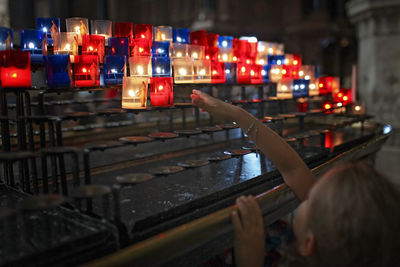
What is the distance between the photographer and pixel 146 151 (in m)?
3.50

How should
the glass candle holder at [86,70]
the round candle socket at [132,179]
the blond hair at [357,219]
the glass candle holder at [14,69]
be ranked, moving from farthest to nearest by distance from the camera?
the glass candle holder at [86,70] < the glass candle holder at [14,69] < the round candle socket at [132,179] < the blond hair at [357,219]

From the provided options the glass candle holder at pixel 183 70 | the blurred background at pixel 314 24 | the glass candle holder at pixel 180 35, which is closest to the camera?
the glass candle holder at pixel 183 70

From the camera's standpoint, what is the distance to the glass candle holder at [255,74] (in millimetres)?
3389

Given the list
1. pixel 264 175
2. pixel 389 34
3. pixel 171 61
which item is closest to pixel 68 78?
pixel 171 61

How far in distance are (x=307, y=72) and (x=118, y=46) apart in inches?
88.4

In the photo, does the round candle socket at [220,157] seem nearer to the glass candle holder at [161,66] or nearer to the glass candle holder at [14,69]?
the glass candle holder at [161,66]

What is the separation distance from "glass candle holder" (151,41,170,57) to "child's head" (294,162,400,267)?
203 centimetres

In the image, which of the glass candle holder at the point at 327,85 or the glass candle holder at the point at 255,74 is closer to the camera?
the glass candle holder at the point at 255,74

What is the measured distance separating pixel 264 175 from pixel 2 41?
6.04 feet

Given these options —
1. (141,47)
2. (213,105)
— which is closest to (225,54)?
(141,47)

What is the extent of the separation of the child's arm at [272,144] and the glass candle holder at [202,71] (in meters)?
1.21

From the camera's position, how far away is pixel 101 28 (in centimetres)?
287

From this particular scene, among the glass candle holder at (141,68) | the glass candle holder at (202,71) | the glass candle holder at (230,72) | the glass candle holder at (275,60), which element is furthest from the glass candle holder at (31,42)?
the glass candle holder at (275,60)

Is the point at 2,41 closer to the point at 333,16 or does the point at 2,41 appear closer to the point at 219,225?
the point at 219,225
